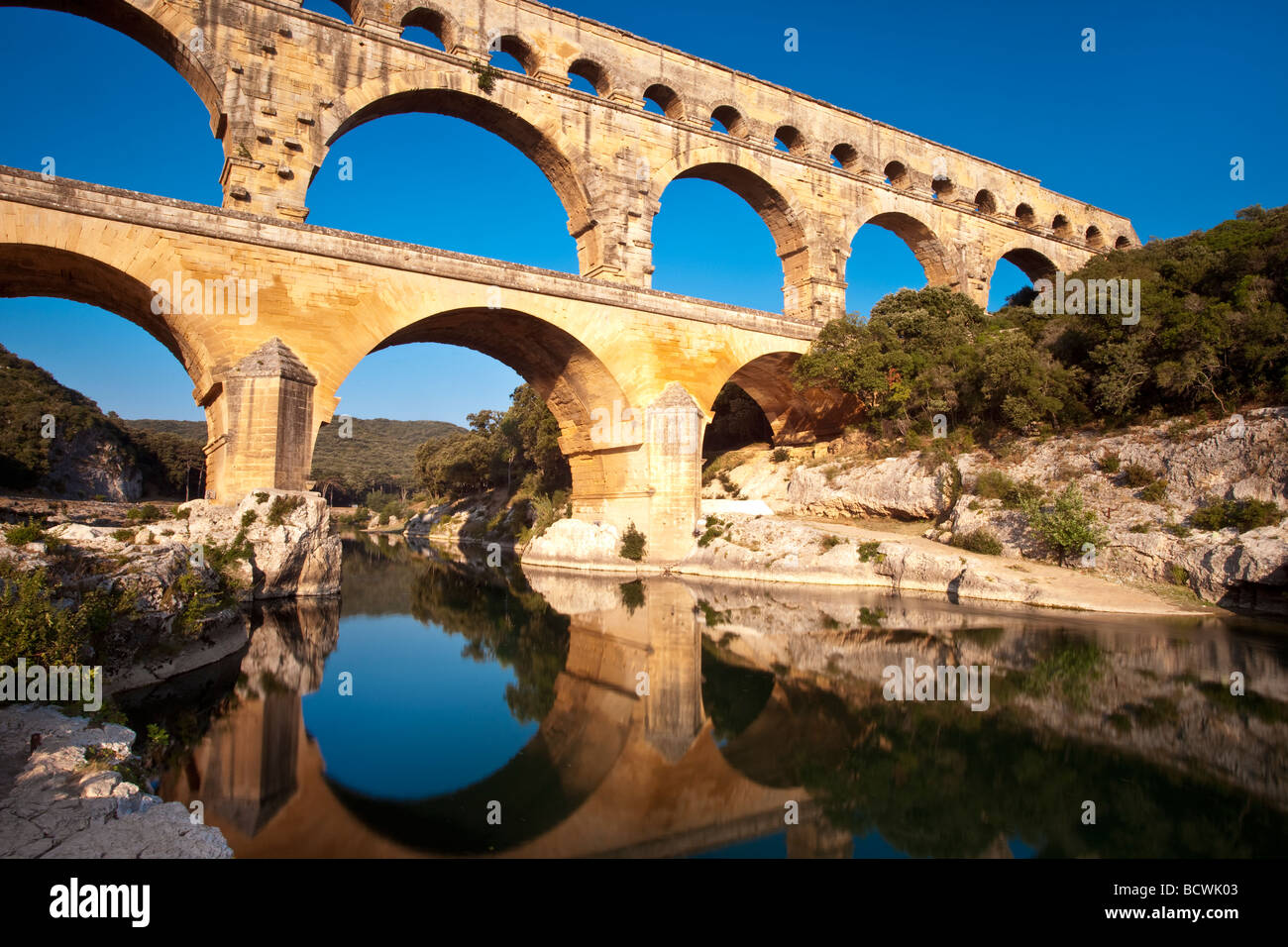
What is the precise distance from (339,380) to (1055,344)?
16965 millimetres

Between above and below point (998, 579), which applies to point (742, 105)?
above

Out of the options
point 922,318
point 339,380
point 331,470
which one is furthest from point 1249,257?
point 331,470

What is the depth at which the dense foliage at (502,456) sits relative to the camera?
30.5m

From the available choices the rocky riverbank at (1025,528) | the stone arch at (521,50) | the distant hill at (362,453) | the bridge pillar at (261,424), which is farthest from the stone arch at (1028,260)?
the distant hill at (362,453)

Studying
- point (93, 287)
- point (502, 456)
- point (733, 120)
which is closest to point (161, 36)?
point (93, 287)

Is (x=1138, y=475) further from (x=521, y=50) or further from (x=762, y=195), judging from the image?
(x=521, y=50)

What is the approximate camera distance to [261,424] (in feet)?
44.9

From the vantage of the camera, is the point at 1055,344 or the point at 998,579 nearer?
the point at 998,579

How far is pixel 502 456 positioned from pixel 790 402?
19280 mm

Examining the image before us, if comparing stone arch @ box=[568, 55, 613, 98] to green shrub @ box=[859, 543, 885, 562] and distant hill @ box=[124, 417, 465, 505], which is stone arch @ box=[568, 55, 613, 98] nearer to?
green shrub @ box=[859, 543, 885, 562]

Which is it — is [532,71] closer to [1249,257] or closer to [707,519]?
[707,519]

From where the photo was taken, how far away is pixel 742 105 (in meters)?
23.2

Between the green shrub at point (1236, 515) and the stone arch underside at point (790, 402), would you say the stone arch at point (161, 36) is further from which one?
the green shrub at point (1236, 515)

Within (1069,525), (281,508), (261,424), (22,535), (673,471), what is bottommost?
(22,535)
